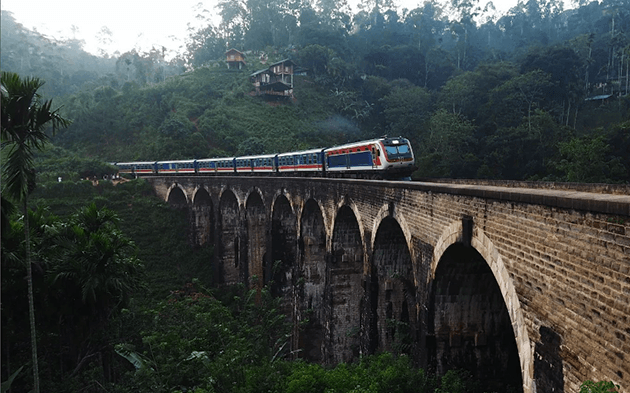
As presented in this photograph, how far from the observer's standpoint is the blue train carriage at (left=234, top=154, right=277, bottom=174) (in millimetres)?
28273

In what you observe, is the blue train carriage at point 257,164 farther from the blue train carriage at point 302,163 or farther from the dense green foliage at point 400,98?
the dense green foliage at point 400,98

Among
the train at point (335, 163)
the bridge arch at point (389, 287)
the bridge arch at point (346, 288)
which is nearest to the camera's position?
the bridge arch at point (389, 287)

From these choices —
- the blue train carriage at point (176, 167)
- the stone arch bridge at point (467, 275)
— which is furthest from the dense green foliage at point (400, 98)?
the stone arch bridge at point (467, 275)

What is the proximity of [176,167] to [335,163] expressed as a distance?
2245 centimetres

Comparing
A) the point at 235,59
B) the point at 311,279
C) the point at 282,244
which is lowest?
the point at 311,279

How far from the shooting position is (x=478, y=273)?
10.5 meters

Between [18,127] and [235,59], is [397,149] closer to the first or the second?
[18,127]

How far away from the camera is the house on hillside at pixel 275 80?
204 ft

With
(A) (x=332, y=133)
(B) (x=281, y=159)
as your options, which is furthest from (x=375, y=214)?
(A) (x=332, y=133)

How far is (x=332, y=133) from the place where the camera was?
56719 millimetres

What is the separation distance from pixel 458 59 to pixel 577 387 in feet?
243

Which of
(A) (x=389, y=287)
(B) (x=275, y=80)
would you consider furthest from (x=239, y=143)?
(A) (x=389, y=287)

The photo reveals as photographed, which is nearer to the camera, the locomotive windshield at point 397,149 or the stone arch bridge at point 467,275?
the stone arch bridge at point 467,275

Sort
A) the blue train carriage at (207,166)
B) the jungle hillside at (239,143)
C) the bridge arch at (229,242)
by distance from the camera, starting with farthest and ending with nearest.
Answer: the blue train carriage at (207,166) < the bridge arch at (229,242) < the jungle hillside at (239,143)
